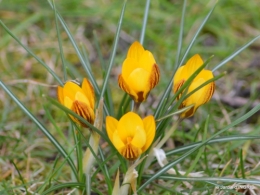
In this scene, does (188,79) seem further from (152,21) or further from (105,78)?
(152,21)

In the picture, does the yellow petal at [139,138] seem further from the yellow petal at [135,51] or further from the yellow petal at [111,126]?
the yellow petal at [135,51]

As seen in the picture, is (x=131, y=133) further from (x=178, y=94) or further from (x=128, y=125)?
(x=178, y=94)

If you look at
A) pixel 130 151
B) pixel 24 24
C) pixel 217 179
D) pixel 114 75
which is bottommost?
pixel 217 179

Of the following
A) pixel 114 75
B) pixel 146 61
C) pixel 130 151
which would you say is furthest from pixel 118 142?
pixel 114 75

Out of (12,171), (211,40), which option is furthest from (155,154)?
Answer: (211,40)

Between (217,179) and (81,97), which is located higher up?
(81,97)

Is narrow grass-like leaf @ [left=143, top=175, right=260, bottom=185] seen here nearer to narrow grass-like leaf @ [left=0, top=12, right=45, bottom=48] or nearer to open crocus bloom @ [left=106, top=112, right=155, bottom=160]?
open crocus bloom @ [left=106, top=112, right=155, bottom=160]
